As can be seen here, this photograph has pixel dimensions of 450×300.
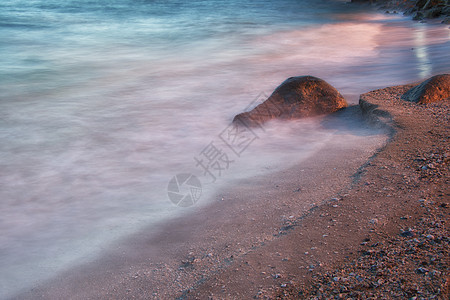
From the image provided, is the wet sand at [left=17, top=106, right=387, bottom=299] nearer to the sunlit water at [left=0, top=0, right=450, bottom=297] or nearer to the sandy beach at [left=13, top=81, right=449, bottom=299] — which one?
the sandy beach at [left=13, top=81, right=449, bottom=299]

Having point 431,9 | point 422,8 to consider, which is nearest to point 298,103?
point 431,9

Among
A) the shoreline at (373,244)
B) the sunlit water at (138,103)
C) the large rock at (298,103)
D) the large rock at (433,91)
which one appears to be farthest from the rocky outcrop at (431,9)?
the shoreline at (373,244)

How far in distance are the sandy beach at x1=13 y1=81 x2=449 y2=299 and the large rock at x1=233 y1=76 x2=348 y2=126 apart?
1.38 m

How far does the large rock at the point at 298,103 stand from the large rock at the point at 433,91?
82 centimetres

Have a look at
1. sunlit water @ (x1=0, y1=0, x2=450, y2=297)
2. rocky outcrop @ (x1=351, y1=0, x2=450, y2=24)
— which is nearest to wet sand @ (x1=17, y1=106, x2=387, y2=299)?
sunlit water @ (x1=0, y1=0, x2=450, y2=297)

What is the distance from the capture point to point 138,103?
620 cm

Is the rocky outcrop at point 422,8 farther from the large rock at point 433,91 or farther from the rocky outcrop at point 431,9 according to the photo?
the large rock at point 433,91

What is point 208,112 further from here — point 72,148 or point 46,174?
point 46,174

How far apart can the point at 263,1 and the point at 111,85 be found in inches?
567

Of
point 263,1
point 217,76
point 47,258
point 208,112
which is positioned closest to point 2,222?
point 47,258

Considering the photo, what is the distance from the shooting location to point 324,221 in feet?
7.77

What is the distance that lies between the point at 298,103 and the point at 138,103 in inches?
104

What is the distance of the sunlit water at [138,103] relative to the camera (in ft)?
10.2

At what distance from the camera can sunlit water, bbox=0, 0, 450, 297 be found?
3.10m
